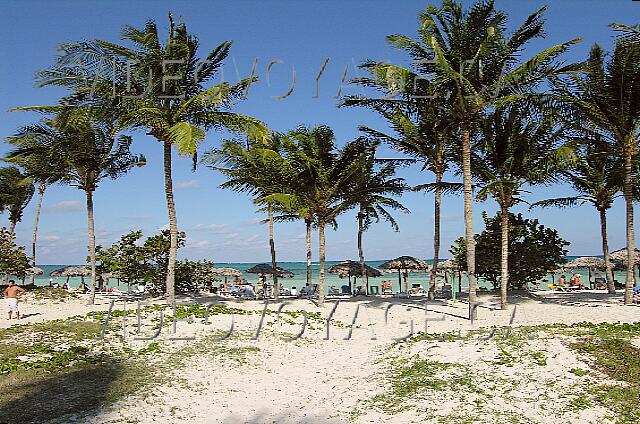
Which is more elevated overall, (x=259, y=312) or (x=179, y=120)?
(x=179, y=120)

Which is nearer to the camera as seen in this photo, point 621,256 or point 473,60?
point 473,60

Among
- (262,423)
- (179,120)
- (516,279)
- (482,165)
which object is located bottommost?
(262,423)

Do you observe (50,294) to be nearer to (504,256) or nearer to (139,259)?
(139,259)

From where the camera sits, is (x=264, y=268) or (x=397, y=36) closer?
(x=397, y=36)

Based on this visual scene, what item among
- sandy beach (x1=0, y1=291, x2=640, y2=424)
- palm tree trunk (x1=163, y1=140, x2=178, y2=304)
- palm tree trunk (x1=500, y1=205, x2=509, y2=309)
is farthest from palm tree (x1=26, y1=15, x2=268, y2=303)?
palm tree trunk (x1=500, y1=205, x2=509, y2=309)

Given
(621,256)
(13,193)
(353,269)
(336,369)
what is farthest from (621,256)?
(13,193)

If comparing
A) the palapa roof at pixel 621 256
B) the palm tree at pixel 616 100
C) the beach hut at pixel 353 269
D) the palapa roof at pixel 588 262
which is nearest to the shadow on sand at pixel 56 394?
the palm tree at pixel 616 100

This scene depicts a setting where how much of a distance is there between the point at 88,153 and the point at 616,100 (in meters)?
18.4

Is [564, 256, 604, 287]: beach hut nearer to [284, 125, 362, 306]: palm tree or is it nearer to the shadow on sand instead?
[284, 125, 362, 306]: palm tree

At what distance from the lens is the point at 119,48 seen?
51.3 feet

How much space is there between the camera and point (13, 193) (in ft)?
90.2

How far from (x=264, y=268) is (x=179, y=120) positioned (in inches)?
605

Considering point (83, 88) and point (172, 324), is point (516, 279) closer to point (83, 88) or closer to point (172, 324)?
point (172, 324)

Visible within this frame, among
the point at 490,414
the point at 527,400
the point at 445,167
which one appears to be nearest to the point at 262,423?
the point at 490,414
